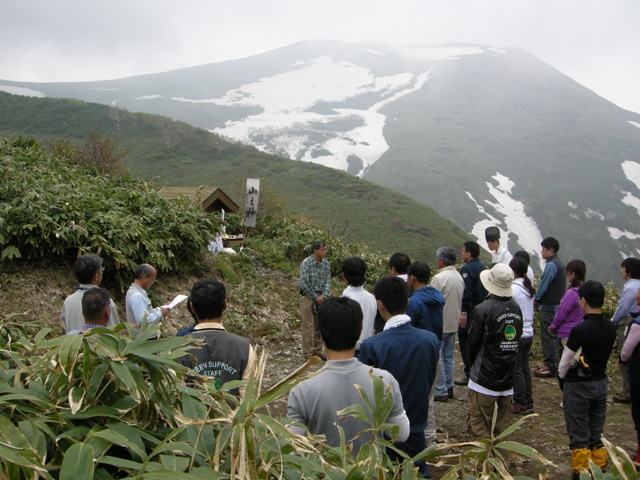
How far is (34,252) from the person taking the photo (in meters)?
7.25

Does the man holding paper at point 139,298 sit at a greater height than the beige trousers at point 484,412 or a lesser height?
greater

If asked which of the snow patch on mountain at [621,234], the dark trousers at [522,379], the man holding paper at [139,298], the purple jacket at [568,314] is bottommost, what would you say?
the snow patch on mountain at [621,234]

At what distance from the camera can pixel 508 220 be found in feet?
185

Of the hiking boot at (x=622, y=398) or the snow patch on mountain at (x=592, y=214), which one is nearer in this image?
the hiking boot at (x=622, y=398)

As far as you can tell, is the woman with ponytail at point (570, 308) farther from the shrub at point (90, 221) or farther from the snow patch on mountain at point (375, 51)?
the snow patch on mountain at point (375, 51)

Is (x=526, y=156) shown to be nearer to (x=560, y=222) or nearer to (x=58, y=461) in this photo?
(x=560, y=222)

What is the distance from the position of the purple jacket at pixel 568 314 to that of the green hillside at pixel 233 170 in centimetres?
2662

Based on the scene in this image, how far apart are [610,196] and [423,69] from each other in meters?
108

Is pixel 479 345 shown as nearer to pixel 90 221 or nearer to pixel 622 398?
pixel 622 398

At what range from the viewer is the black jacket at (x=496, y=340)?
4.22 metres

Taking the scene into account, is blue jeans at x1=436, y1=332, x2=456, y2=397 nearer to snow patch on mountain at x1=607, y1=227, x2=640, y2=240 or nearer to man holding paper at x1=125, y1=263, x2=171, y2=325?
man holding paper at x1=125, y1=263, x2=171, y2=325

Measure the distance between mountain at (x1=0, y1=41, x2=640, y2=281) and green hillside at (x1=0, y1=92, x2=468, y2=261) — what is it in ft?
46.3

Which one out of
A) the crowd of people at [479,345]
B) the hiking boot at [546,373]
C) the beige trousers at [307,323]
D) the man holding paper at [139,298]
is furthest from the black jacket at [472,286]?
the man holding paper at [139,298]

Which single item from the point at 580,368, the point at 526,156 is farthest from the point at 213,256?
the point at 526,156
